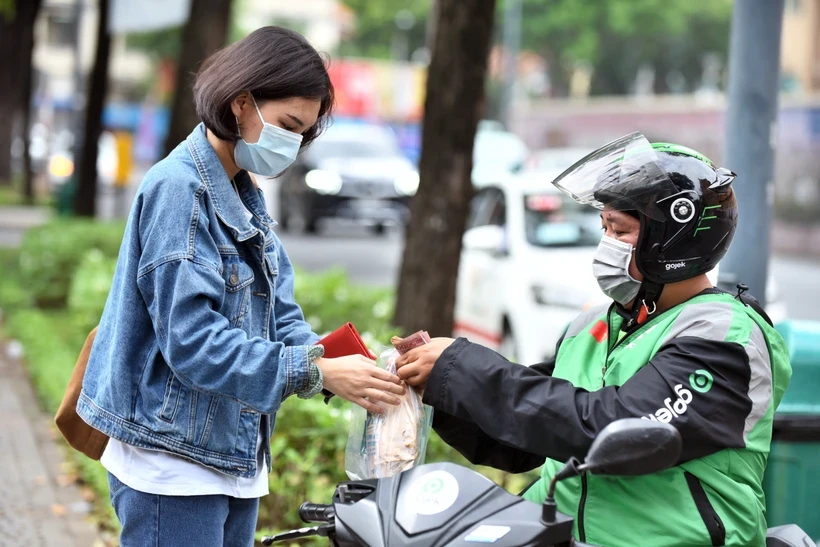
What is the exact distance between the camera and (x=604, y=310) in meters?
2.63

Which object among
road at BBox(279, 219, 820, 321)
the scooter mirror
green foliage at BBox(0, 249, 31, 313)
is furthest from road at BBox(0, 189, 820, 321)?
the scooter mirror

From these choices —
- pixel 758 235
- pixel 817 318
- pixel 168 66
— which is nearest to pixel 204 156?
pixel 758 235

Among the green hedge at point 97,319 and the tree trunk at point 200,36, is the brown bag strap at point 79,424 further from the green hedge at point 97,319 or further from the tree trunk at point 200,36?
the tree trunk at point 200,36

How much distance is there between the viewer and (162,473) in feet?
7.93

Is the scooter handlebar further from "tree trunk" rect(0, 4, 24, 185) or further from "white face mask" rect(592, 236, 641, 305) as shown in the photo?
"tree trunk" rect(0, 4, 24, 185)

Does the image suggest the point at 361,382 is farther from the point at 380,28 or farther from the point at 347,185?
the point at 380,28

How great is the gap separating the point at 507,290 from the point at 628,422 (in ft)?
22.0

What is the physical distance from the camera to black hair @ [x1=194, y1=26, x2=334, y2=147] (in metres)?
→ 2.45

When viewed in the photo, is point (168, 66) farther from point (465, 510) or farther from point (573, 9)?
point (465, 510)

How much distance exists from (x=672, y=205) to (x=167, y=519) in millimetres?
1298

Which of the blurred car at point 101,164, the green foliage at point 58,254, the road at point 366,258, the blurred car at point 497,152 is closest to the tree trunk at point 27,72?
the blurred car at point 101,164

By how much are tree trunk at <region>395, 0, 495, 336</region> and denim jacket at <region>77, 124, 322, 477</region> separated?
413 centimetres

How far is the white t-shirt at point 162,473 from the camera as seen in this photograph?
95.2 inches

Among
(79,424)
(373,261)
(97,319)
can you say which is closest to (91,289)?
(97,319)
